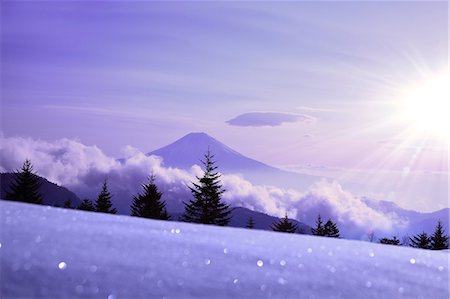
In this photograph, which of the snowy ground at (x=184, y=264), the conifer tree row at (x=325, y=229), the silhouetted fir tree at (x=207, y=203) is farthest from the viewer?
the conifer tree row at (x=325, y=229)

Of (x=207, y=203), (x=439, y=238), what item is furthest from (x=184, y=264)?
(x=439, y=238)

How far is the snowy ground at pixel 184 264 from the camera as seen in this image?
2.59m

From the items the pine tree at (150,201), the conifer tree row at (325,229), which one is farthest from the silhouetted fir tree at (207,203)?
the conifer tree row at (325,229)

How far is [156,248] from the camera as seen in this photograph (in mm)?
3400

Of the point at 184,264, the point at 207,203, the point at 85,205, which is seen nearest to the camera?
the point at 184,264

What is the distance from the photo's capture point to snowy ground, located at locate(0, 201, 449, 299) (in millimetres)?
2586

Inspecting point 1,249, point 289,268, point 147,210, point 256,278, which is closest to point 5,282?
point 1,249

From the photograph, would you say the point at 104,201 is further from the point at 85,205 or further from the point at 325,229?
the point at 325,229

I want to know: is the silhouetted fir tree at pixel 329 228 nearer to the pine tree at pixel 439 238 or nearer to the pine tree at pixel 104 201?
the pine tree at pixel 439 238

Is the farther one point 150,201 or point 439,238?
point 439,238

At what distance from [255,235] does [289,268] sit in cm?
137

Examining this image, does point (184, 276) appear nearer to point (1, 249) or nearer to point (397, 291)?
point (1, 249)

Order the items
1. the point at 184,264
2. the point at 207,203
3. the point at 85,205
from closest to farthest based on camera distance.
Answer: the point at 184,264
the point at 207,203
the point at 85,205

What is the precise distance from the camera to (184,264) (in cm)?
303
